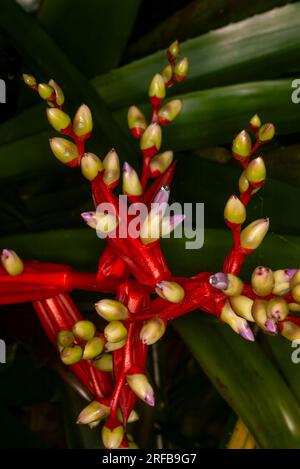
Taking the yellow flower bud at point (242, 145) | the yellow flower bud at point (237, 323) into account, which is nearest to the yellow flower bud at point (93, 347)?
the yellow flower bud at point (237, 323)

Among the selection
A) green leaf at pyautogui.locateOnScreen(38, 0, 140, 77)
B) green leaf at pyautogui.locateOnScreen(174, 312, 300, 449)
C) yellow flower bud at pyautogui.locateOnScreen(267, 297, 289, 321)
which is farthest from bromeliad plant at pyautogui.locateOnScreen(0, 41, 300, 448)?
green leaf at pyautogui.locateOnScreen(38, 0, 140, 77)

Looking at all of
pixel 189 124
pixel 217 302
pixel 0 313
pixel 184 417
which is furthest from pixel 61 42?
pixel 184 417

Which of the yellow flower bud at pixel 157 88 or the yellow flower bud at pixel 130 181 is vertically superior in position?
the yellow flower bud at pixel 157 88

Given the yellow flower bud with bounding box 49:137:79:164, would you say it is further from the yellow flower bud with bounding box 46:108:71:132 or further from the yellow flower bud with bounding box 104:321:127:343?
the yellow flower bud with bounding box 104:321:127:343

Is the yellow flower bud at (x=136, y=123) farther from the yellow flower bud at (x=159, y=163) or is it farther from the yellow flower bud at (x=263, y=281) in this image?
the yellow flower bud at (x=263, y=281)

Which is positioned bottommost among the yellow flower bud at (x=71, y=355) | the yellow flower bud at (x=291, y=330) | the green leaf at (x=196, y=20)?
the yellow flower bud at (x=291, y=330)

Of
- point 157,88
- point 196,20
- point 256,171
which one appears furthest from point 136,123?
point 196,20
